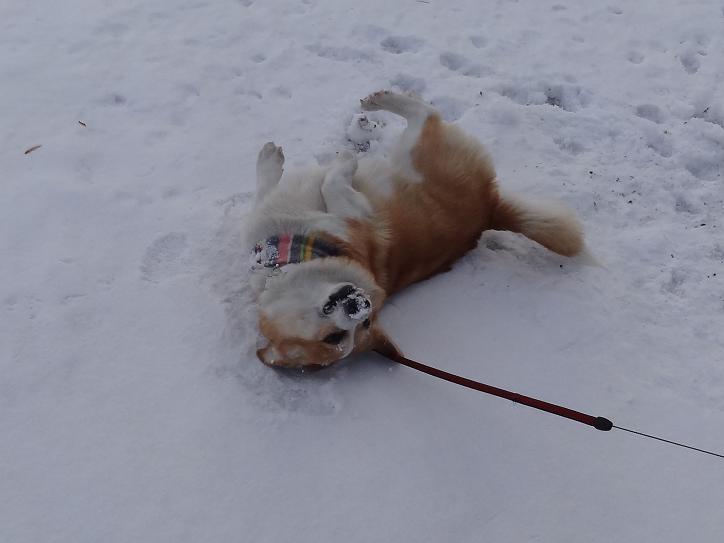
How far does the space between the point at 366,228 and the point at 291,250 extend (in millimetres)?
375

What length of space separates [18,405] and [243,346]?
0.84m

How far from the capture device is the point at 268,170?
9.87ft

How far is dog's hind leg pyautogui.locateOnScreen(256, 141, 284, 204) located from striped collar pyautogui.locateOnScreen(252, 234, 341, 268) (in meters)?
0.35

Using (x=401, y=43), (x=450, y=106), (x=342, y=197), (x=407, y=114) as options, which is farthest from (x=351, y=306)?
(x=401, y=43)

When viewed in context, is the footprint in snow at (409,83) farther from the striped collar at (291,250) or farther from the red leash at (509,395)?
the red leash at (509,395)

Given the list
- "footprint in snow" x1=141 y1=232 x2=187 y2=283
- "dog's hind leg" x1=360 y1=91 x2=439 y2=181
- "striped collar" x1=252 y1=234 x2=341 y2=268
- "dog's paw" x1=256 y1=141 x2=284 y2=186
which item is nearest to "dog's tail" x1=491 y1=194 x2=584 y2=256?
"dog's hind leg" x1=360 y1=91 x2=439 y2=181

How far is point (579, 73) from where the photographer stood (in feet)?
13.2

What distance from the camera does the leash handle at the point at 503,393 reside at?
86.0 inches

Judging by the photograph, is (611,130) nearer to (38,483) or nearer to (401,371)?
(401,371)

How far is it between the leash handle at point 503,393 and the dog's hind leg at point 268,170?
0.92 m

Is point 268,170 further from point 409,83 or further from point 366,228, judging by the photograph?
point 409,83

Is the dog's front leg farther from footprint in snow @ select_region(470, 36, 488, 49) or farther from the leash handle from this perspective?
footprint in snow @ select_region(470, 36, 488, 49)

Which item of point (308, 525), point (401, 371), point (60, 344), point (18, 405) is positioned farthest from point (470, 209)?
point (18, 405)

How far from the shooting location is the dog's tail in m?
2.98
